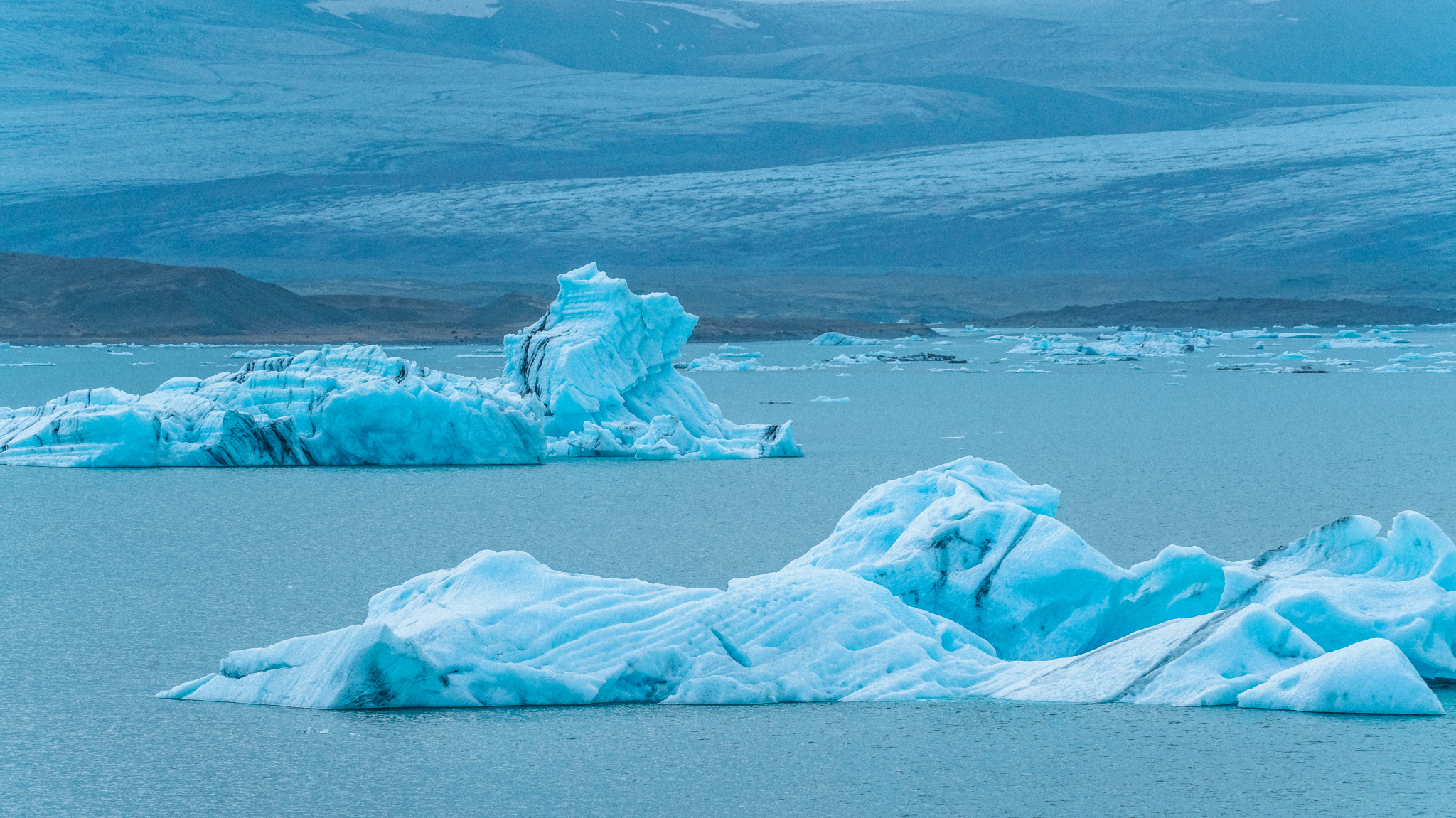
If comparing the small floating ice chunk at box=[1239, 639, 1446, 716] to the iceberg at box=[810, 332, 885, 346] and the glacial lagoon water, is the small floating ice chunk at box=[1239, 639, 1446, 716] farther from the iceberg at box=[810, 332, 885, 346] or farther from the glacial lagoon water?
the iceberg at box=[810, 332, 885, 346]

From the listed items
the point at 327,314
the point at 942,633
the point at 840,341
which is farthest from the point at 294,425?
the point at 327,314

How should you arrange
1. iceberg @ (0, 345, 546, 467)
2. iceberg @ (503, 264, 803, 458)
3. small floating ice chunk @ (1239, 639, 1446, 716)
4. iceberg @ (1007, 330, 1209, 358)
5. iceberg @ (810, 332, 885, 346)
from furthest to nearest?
iceberg @ (810, 332, 885, 346) → iceberg @ (1007, 330, 1209, 358) → iceberg @ (503, 264, 803, 458) → iceberg @ (0, 345, 546, 467) → small floating ice chunk @ (1239, 639, 1446, 716)

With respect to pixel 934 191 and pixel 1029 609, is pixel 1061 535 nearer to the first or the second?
pixel 1029 609

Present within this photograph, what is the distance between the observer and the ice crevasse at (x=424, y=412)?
11.5 metres

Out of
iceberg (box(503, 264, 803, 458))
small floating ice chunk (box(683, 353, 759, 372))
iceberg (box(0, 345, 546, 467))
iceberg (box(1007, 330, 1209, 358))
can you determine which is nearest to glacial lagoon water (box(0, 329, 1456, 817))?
iceberg (box(0, 345, 546, 467))

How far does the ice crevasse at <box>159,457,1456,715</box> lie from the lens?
4.61 m

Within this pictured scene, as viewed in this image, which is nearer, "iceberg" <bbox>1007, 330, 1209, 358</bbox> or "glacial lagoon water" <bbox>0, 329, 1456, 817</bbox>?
"glacial lagoon water" <bbox>0, 329, 1456, 817</bbox>

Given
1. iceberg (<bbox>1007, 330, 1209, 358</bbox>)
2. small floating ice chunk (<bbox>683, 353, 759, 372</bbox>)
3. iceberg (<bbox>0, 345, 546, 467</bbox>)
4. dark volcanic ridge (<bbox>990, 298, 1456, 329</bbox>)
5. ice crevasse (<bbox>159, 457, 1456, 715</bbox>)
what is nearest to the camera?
ice crevasse (<bbox>159, 457, 1456, 715</bbox>)

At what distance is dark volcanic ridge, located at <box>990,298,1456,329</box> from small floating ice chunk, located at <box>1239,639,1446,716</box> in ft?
156

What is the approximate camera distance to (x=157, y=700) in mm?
4707

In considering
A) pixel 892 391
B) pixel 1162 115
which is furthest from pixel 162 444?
pixel 1162 115

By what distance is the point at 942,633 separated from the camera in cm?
518

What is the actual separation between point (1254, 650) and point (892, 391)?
17482mm

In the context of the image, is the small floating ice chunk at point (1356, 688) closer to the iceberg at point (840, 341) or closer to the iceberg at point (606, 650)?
the iceberg at point (606, 650)
